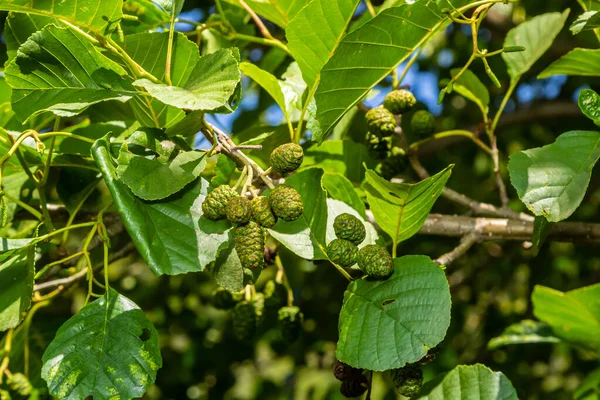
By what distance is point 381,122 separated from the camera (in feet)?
5.57

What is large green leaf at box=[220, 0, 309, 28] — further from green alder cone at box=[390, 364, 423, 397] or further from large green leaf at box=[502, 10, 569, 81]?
green alder cone at box=[390, 364, 423, 397]

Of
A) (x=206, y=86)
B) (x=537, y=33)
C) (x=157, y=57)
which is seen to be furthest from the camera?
(x=537, y=33)

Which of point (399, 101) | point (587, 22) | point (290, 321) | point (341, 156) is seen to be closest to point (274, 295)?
point (290, 321)

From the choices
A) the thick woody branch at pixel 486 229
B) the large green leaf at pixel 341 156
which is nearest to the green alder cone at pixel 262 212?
the large green leaf at pixel 341 156

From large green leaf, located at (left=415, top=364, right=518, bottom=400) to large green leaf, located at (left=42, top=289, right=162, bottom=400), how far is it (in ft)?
2.23

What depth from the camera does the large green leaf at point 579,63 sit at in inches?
60.5

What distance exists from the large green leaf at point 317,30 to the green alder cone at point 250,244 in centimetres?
45

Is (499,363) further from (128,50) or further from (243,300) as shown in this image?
(128,50)

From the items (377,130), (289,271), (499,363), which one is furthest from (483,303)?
(377,130)

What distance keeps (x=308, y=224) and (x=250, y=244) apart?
185 millimetres

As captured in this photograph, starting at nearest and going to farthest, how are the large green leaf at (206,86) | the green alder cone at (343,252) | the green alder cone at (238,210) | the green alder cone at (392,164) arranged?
the large green leaf at (206,86)
the green alder cone at (238,210)
the green alder cone at (343,252)
the green alder cone at (392,164)

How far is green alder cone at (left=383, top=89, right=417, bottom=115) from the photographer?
1.71 metres

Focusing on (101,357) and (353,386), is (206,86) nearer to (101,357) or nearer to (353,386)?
(101,357)

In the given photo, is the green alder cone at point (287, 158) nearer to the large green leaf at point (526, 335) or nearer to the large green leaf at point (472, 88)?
→ the large green leaf at point (472, 88)
